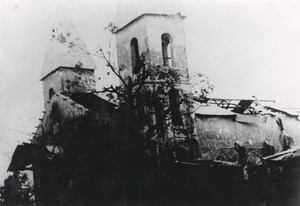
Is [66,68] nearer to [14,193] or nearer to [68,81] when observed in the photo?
[68,81]

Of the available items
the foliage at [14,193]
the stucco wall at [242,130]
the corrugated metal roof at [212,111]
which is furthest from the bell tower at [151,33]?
the foliage at [14,193]

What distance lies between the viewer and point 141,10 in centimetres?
2275

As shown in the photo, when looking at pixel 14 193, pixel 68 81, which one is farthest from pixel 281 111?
pixel 14 193

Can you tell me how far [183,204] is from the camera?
15.3 meters

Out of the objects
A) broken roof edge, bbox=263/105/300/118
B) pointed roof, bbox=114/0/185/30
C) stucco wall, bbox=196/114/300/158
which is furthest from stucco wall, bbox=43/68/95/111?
broken roof edge, bbox=263/105/300/118

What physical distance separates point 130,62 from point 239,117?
600 centimetres

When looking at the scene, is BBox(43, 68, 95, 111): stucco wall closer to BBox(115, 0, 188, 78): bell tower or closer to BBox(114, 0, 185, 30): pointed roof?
BBox(115, 0, 188, 78): bell tower

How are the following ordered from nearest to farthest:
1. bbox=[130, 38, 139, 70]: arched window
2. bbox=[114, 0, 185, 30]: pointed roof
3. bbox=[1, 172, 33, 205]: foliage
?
bbox=[1, 172, 33, 205]: foliage
bbox=[114, 0, 185, 30]: pointed roof
bbox=[130, 38, 139, 70]: arched window

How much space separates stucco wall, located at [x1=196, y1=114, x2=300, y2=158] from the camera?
24156 mm

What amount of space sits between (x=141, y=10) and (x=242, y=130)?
769 centimetres

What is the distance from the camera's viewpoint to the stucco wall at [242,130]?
951 inches

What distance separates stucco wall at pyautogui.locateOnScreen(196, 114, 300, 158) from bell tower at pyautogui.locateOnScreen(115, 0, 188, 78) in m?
2.95

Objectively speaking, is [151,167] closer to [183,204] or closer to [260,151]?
[183,204]

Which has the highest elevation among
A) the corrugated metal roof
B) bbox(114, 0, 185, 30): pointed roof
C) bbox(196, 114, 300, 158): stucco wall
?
bbox(114, 0, 185, 30): pointed roof
